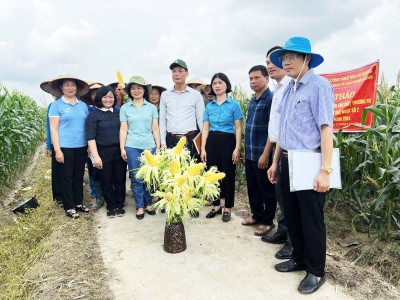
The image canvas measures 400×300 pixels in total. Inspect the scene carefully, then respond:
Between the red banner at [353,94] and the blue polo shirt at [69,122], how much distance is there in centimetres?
325

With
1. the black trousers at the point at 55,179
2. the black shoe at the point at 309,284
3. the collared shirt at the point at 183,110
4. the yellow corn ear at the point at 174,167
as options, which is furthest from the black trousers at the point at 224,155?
the black trousers at the point at 55,179

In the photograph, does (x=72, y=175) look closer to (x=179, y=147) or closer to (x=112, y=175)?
(x=112, y=175)

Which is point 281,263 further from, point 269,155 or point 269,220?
point 269,155

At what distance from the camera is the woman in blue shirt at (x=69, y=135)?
4023 mm

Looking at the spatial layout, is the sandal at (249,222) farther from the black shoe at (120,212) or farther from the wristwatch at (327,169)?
the wristwatch at (327,169)

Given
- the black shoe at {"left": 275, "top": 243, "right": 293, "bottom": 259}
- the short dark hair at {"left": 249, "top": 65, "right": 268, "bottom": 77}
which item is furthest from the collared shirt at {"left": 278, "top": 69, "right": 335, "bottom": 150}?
the black shoe at {"left": 275, "top": 243, "right": 293, "bottom": 259}

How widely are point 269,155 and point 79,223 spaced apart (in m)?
2.53

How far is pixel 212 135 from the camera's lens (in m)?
3.89

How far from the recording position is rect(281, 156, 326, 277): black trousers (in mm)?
2393

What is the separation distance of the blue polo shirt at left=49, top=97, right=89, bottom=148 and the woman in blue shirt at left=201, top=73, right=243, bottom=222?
1632 millimetres

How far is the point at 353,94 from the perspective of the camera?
3.74m

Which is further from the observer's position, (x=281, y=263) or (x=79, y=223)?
(x=79, y=223)

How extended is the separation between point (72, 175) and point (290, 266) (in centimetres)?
301

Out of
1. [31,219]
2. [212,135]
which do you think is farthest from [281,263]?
[31,219]
